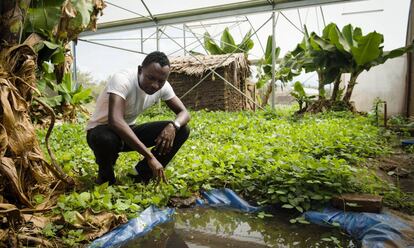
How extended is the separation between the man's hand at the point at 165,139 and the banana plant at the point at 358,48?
6475mm

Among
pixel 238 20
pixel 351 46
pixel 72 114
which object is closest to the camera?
pixel 72 114

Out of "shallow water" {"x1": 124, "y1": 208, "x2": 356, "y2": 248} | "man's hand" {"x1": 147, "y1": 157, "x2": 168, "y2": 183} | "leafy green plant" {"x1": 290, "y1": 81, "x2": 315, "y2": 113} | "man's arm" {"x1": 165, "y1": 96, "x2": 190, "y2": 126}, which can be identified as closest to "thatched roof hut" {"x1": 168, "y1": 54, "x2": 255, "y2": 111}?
"leafy green plant" {"x1": 290, "y1": 81, "x2": 315, "y2": 113}

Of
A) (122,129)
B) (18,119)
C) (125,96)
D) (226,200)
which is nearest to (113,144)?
(122,129)

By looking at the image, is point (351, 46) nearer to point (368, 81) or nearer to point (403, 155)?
point (368, 81)

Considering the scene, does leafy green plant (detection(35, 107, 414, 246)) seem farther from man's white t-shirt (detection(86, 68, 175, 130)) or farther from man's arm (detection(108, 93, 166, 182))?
man's white t-shirt (detection(86, 68, 175, 130))

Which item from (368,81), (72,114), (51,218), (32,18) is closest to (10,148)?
(51,218)

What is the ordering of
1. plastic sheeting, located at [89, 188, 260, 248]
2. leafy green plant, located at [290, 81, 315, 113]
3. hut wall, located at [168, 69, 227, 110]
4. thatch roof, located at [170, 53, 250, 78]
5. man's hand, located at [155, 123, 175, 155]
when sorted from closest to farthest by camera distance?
plastic sheeting, located at [89, 188, 260, 248]
man's hand, located at [155, 123, 175, 155]
leafy green plant, located at [290, 81, 315, 113]
thatch roof, located at [170, 53, 250, 78]
hut wall, located at [168, 69, 227, 110]

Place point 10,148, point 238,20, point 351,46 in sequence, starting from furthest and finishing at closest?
point 238,20 → point 351,46 → point 10,148

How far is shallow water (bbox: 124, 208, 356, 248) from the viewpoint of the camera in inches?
77.2

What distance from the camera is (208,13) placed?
9.18 metres

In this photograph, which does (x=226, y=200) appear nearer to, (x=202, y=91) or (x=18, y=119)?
(x=18, y=119)

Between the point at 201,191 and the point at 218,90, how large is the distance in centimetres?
745

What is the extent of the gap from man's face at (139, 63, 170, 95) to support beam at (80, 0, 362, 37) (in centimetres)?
676

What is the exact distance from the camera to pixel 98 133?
2.49 metres
